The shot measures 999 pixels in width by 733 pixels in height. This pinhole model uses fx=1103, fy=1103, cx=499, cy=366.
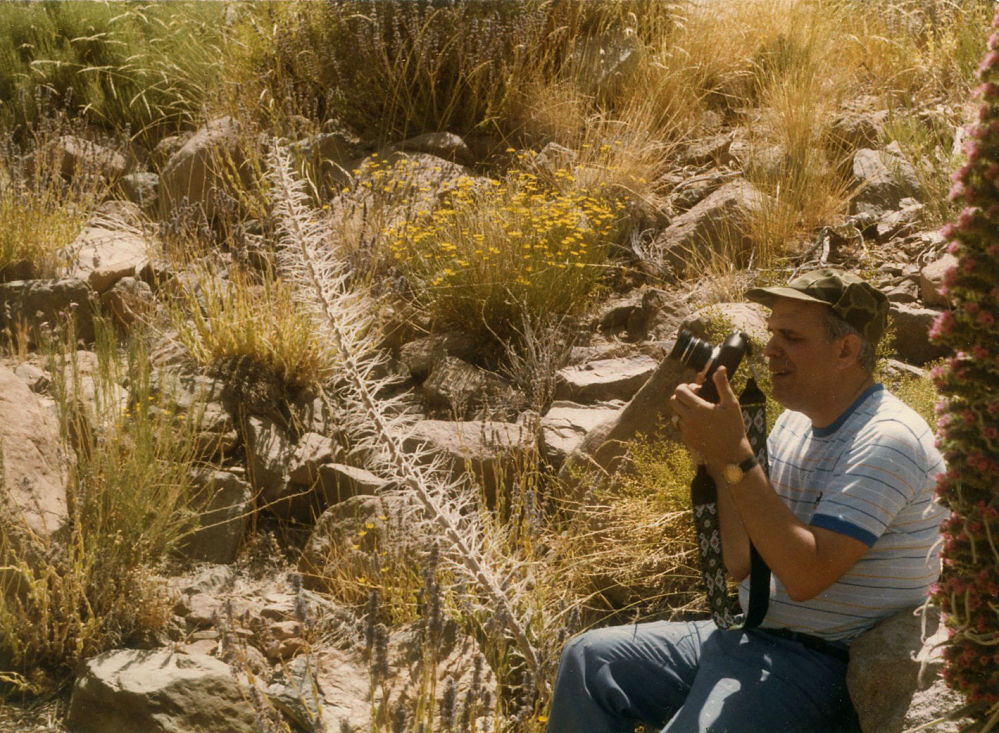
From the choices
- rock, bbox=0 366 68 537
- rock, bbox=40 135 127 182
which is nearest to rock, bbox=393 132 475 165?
rock, bbox=40 135 127 182

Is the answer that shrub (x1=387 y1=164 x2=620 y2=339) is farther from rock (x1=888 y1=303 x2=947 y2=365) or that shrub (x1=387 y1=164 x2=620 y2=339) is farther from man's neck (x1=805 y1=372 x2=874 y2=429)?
man's neck (x1=805 y1=372 x2=874 y2=429)

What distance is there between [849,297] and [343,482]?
249cm

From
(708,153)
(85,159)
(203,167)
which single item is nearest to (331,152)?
(203,167)

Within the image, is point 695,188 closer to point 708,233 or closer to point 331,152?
point 708,233

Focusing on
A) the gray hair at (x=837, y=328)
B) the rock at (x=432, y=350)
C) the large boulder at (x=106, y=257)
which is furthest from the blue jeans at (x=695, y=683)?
the large boulder at (x=106, y=257)

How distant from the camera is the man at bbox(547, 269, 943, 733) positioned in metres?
2.39

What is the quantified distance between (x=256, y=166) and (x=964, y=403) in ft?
16.2

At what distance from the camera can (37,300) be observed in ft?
17.9

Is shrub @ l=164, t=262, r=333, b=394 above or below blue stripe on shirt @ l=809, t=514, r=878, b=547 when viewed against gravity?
Result: below

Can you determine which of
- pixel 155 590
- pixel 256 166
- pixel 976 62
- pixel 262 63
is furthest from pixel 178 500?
pixel 976 62

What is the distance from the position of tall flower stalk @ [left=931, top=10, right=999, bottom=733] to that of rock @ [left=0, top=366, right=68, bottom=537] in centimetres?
294

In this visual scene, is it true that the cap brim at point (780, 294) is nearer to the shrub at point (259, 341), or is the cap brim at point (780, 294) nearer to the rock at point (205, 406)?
the rock at point (205, 406)

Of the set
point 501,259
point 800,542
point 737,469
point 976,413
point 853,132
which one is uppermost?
point 976,413

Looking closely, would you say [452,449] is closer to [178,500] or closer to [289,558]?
[289,558]
